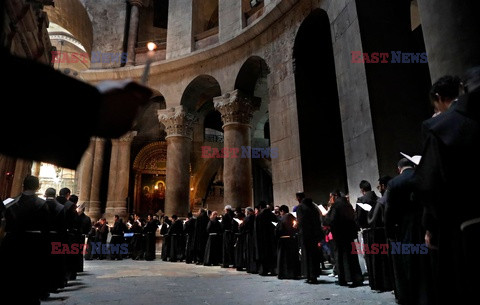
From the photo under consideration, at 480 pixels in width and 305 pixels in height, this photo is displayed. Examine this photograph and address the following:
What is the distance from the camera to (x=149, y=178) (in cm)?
2009

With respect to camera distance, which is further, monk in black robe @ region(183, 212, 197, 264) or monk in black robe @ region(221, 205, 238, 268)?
monk in black robe @ region(183, 212, 197, 264)

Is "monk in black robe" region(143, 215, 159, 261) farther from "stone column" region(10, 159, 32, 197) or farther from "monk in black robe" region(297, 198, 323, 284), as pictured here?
"monk in black robe" region(297, 198, 323, 284)

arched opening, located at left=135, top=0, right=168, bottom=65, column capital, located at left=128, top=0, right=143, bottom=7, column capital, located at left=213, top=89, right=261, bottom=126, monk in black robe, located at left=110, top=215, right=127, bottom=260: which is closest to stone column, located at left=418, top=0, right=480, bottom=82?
column capital, located at left=213, top=89, right=261, bottom=126

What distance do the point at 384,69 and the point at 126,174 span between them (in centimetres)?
1311

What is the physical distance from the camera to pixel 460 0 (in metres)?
4.11

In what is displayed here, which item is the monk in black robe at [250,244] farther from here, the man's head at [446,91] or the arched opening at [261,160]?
the arched opening at [261,160]

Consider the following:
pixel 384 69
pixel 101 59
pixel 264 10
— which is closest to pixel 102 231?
pixel 101 59

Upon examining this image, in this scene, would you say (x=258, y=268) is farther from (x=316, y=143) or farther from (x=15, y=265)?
(x=15, y=265)

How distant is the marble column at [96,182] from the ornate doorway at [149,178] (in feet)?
9.20

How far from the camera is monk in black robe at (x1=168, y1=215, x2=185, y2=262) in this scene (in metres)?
13.0

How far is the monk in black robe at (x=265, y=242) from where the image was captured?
8.12 meters

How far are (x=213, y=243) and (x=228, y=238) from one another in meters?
0.86

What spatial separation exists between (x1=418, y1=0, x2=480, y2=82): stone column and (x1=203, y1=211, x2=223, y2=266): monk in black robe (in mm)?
8127

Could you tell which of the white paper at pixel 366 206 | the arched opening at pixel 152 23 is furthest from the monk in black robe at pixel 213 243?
the arched opening at pixel 152 23
